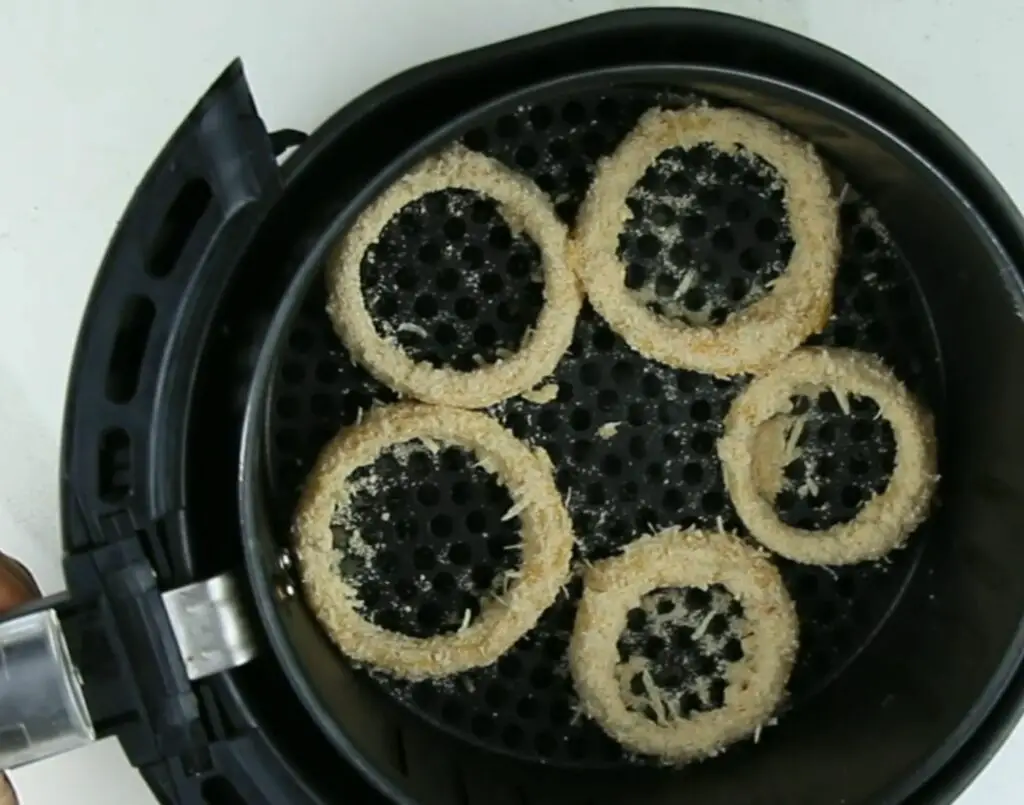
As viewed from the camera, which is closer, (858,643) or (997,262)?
(997,262)

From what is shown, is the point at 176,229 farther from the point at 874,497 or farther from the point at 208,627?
the point at 874,497

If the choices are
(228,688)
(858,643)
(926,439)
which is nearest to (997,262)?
(926,439)

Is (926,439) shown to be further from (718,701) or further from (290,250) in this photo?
(290,250)

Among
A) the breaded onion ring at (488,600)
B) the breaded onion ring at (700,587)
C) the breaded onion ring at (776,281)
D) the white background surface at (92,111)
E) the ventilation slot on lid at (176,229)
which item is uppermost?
the white background surface at (92,111)

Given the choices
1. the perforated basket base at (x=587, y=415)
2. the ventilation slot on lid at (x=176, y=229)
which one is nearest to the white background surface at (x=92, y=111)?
the perforated basket base at (x=587, y=415)

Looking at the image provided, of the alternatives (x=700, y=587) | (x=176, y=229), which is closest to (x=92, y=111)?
(x=176, y=229)

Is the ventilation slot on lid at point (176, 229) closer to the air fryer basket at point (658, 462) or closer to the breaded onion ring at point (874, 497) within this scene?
the air fryer basket at point (658, 462)

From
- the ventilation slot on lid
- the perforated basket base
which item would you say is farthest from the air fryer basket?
the ventilation slot on lid
